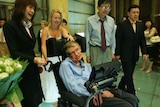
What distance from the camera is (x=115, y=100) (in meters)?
1.59

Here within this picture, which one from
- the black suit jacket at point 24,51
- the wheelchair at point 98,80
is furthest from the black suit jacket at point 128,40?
the black suit jacket at point 24,51

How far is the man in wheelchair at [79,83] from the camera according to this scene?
1.58 metres

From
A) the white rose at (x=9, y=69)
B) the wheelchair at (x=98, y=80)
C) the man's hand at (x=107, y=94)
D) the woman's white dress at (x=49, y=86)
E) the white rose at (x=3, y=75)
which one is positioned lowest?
the woman's white dress at (x=49, y=86)

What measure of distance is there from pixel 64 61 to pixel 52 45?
0.62ft

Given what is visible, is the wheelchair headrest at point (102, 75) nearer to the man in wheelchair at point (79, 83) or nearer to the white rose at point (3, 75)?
the man in wheelchair at point (79, 83)

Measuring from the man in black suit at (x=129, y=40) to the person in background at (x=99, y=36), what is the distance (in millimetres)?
222

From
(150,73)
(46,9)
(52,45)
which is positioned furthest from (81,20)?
(52,45)

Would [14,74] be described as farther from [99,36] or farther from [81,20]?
[81,20]

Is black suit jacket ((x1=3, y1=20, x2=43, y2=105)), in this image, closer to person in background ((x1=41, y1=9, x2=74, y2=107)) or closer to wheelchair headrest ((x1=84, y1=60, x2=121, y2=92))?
person in background ((x1=41, y1=9, x2=74, y2=107))

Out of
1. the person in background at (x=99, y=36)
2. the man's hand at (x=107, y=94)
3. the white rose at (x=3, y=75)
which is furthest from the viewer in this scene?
the person in background at (x=99, y=36)

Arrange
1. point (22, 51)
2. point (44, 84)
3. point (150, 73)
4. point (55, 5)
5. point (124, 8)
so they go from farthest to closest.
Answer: point (124, 8)
point (55, 5)
point (150, 73)
point (44, 84)
point (22, 51)

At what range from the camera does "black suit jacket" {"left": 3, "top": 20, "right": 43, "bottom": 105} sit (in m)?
1.48

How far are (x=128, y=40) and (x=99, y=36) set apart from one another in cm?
48

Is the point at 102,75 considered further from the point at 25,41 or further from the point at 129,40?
the point at 129,40
